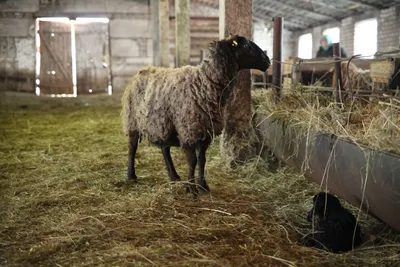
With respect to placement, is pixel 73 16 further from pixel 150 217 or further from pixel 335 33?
pixel 150 217

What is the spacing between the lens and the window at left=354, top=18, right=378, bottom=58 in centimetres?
1794

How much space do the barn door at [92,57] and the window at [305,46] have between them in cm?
1249

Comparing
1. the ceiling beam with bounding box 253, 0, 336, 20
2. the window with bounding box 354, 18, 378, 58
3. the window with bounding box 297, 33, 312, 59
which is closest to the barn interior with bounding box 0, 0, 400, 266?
the ceiling beam with bounding box 253, 0, 336, 20

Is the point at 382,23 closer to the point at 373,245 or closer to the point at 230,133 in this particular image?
the point at 230,133

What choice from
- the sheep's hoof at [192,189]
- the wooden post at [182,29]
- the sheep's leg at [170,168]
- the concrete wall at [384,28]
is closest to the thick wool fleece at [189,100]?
the sheep's leg at [170,168]

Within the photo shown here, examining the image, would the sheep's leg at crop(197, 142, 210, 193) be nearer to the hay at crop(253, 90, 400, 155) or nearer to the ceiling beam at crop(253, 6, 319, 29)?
the hay at crop(253, 90, 400, 155)

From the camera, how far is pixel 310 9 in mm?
19625

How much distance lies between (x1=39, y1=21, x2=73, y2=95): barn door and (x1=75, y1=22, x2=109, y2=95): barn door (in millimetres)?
483

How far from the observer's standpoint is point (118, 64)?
18734 millimetres

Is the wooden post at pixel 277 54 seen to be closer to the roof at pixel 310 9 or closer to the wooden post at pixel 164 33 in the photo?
the wooden post at pixel 164 33

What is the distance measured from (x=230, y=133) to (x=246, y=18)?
1.60 m

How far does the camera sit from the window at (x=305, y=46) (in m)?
24.7

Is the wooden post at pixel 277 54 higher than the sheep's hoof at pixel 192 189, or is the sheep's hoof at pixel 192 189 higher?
the wooden post at pixel 277 54

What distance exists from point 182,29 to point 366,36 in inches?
445
